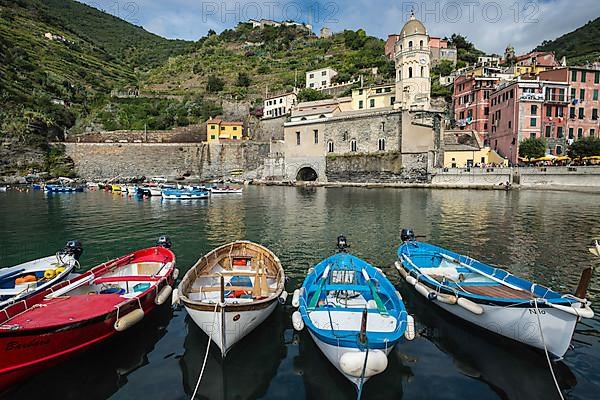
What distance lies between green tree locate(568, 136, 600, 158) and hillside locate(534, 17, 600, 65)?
143ft

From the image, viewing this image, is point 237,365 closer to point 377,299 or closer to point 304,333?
point 304,333

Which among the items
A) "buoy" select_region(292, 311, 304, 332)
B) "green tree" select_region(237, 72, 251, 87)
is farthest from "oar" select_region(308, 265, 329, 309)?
"green tree" select_region(237, 72, 251, 87)

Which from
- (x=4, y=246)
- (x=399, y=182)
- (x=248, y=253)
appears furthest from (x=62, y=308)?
(x=399, y=182)

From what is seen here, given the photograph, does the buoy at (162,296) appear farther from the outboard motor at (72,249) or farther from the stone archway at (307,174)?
the stone archway at (307,174)

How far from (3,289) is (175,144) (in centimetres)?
5297

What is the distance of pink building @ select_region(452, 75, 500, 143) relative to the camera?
4678 cm

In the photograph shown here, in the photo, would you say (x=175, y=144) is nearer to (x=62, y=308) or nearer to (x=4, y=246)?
(x=4, y=246)

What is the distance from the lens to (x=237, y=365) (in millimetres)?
5824

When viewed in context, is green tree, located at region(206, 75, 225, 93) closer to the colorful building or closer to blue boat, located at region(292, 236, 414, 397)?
the colorful building

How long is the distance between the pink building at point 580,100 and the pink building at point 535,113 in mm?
729

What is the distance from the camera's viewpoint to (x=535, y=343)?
5.79 metres

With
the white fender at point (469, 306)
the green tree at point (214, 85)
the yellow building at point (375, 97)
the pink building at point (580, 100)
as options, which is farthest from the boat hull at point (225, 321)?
the green tree at point (214, 85)

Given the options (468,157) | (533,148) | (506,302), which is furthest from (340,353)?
(468,157)

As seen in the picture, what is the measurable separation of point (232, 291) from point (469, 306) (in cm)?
450
